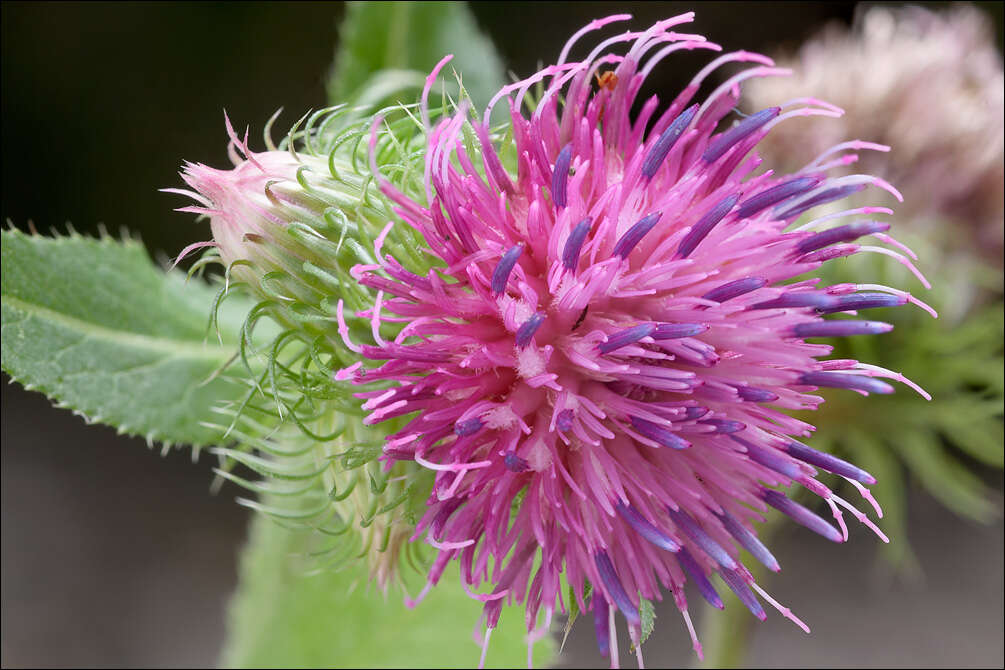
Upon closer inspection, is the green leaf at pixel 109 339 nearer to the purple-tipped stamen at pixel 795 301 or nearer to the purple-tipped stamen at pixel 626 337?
the purple-tipped stamen at pixel 626 337

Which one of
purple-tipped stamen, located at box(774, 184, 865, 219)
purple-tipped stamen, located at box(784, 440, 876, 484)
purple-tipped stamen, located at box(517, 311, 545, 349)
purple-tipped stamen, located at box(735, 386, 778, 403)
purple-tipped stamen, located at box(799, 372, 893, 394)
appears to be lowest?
purple-tipped stamen, located at box(517, 311, 545, 349)

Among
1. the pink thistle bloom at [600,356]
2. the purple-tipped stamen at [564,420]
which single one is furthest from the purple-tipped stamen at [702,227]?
the purple-tipped stamen at [564,420]

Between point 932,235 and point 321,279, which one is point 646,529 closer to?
point 321,279

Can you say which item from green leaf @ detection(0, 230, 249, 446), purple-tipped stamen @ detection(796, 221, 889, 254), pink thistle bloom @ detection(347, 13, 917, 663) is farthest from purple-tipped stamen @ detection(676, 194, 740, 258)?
green leaf @ detection(0, 230, 249, 446)

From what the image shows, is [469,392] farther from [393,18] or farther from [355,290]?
[393,18]

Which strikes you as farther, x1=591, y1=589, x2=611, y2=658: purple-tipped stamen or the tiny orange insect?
the tiny orange insect

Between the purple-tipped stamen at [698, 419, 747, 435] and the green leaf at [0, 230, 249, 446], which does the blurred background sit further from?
the purple-tipped stamen at [698, 419, 747, 435]
